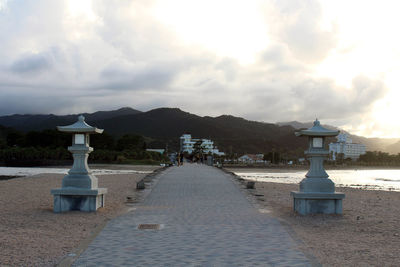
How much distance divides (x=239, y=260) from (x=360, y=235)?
3.17 meters

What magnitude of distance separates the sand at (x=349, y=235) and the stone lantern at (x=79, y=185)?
418cm

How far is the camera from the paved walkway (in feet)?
19.0

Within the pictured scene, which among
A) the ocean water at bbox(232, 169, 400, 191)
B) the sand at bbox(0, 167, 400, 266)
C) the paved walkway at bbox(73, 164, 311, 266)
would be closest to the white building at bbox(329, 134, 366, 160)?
the ocean water at bbox(232, 169, 400, 191)

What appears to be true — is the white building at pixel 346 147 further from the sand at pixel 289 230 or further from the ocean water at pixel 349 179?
the sand at pixel 289 230

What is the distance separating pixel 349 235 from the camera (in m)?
7.95

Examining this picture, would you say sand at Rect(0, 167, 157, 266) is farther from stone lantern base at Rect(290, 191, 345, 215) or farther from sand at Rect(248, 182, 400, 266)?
stone lantern base at Rect(290, 191, 345, 215)

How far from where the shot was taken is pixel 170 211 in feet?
34.3

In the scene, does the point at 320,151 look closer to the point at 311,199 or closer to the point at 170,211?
the point at 311,199

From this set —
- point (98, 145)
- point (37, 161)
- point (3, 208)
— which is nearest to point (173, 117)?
point (98, 145)

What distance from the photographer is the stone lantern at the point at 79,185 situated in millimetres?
10219

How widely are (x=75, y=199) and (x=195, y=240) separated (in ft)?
14.0

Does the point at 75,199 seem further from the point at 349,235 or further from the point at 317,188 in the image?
the point at 349,235

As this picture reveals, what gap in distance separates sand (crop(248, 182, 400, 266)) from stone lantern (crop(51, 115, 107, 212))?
418cm

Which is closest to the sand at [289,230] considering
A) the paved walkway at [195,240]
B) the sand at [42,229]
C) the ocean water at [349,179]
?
the sand at [42,229]
